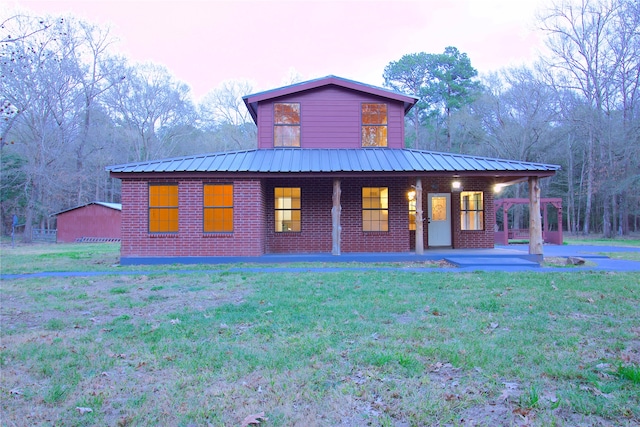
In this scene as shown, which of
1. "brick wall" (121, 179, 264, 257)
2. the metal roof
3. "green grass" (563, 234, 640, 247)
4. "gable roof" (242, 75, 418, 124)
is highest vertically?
"gable roof" (242, 75, 418, 124)

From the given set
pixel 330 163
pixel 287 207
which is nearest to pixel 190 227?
pixel 287 207

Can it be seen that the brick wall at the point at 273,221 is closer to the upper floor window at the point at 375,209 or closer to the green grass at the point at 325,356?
the upper floor window at the point at 375,209

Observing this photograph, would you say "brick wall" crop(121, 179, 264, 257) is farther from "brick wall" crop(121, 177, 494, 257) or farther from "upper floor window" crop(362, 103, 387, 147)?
"upper floor window" crop(362, 103, 387, 147)

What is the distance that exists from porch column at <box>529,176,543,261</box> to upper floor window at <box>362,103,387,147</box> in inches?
199

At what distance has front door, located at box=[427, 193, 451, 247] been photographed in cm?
1498

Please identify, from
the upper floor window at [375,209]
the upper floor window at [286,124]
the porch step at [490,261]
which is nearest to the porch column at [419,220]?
the porch step at [490,261]

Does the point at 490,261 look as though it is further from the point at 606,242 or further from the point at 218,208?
the point at 606,242

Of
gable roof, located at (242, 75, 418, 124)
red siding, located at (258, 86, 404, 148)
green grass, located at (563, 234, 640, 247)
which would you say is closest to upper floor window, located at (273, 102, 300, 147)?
red siding, located at (258, 86, 404, 148)

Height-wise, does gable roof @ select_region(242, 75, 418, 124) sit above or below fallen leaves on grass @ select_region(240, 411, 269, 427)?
above

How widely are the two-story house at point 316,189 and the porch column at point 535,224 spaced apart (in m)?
0.43

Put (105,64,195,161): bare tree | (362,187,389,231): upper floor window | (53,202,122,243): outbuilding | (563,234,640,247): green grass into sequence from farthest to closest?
(105,64,195,161): bare tree → (53,202,122,243): outbuilding → (563,234,640,247): green grass → (362,187,389,231): upper floor window

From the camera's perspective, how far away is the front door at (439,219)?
1498cm

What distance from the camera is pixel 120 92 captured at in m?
35.9

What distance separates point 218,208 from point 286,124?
405 centimetres
